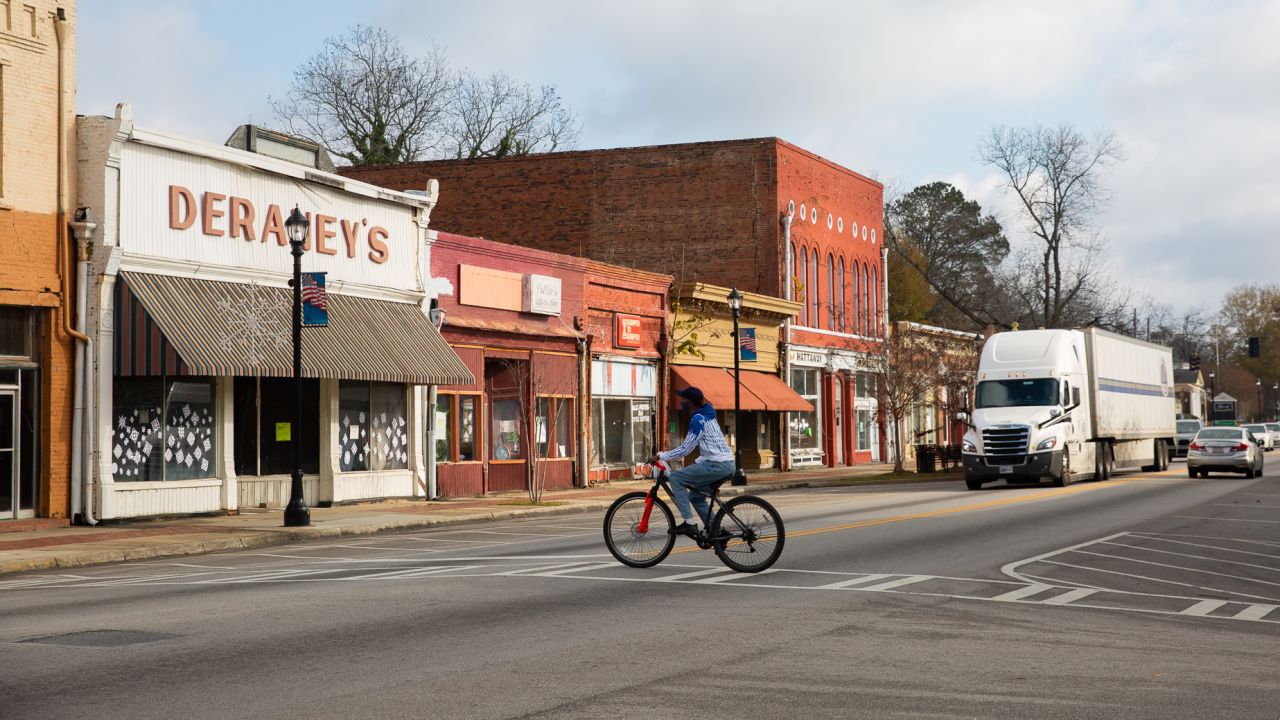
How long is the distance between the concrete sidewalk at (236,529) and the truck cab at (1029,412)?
8.05 m

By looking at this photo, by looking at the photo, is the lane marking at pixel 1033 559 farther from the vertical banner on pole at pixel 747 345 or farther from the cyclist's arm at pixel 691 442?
the vertical banner on pole at pixel 747 345

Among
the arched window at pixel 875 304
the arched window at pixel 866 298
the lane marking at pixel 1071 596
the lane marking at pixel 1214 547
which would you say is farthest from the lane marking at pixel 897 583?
the arched window at pixel 875 304

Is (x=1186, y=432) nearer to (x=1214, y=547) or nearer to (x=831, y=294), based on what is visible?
(x=831, y=294)

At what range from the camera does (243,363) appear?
23234 mm

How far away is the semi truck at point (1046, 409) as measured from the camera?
34719mm

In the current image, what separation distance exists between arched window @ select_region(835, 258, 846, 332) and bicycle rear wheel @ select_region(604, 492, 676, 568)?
127 feet

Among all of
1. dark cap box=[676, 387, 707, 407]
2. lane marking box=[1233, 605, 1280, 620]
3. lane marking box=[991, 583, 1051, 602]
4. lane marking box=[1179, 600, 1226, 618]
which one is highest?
dark cap box=[676, 387, 707, 407]

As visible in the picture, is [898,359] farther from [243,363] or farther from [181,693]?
[181,693]

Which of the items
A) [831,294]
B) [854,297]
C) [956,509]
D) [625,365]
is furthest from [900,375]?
[956,509]

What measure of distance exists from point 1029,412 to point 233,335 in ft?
68.4

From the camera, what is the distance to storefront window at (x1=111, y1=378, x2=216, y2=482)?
22641 millimetres

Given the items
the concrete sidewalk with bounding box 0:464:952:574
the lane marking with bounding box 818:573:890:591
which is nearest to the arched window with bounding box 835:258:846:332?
the concrete sidewalk with bounding box 0:464:952:574

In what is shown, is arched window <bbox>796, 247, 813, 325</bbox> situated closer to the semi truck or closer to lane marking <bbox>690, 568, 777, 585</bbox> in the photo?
the semi truck

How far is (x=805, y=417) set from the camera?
4988 cm
